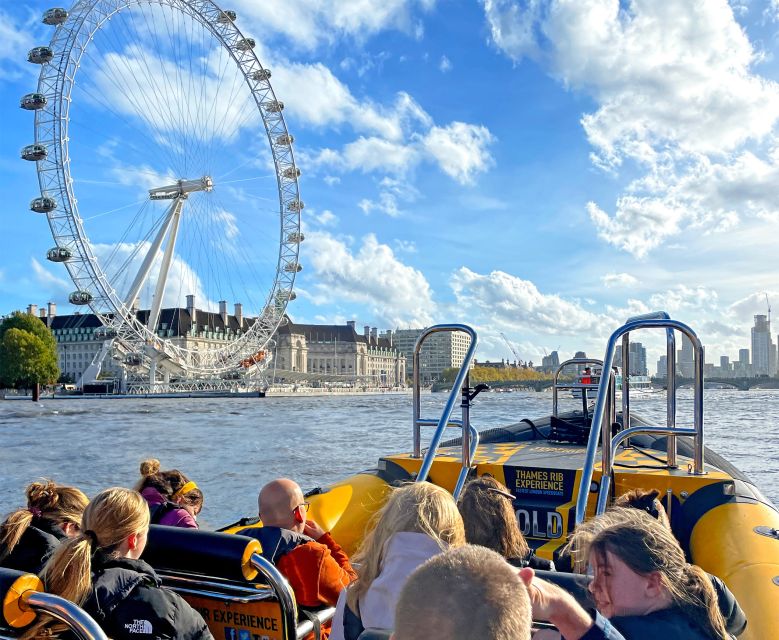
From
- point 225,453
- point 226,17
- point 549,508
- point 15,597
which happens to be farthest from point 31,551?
point 226,17

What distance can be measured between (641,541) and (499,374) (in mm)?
90462

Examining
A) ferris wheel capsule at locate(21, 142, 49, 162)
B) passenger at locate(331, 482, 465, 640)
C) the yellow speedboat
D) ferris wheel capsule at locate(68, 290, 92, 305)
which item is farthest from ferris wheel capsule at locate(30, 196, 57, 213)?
passenger at locate(331, 482, 465, 640)

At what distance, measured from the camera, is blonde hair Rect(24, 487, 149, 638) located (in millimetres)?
2535

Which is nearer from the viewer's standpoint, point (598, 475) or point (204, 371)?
point (598, 475)

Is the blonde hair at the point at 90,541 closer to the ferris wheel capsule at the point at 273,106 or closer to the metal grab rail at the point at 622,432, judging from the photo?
the metal grab rail at the point at 622,432

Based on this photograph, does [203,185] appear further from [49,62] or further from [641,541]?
[641,541]

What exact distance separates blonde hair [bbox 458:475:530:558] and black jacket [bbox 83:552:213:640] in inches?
50.0

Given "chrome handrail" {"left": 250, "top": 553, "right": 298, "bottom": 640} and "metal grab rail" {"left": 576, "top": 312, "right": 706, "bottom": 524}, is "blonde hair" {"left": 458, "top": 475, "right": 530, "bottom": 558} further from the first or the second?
"metal grab rail" {"left": 576, "top": 312, "right": 706, "bottom": 524}

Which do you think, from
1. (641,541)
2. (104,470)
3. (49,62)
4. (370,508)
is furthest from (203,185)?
(641,541)

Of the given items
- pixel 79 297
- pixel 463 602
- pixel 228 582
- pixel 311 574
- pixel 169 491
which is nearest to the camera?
pixel 463 602

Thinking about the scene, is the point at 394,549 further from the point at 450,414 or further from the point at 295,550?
the point at 450,414

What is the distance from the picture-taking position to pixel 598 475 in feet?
17.2

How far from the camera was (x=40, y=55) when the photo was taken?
4397 cm

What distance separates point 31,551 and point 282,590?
121 centimetres
